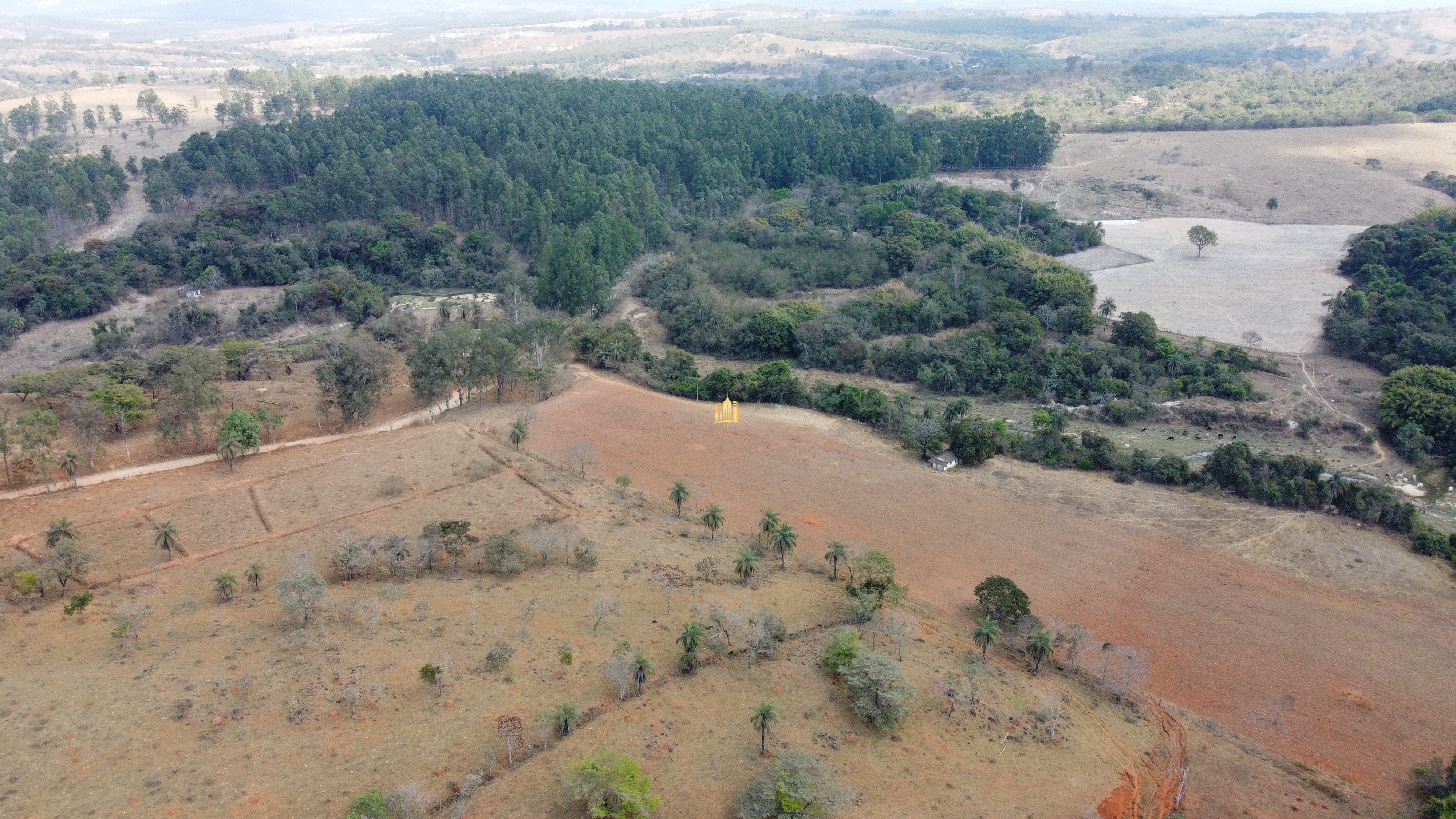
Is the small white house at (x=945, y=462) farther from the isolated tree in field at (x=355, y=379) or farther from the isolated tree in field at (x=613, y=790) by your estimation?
the isolated tree in field at (x=355, y=379)

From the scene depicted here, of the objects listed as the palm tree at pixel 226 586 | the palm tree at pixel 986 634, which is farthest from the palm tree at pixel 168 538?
the palm tree at pixel 986 634

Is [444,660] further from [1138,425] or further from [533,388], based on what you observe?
[1138,425]

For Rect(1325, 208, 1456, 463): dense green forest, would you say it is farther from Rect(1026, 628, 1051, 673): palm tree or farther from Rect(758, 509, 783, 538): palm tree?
Rect(758, 509, 783, 538): palm tree

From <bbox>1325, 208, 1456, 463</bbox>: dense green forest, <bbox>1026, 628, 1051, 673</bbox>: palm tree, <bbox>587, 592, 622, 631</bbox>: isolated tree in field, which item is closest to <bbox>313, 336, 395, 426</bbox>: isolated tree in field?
<bbox>587, 592, 622, 631</bbox>: isolated tree in field

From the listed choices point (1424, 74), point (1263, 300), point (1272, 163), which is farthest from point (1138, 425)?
point (1424, 74)

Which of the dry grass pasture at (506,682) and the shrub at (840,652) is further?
the shrub at (840,652)

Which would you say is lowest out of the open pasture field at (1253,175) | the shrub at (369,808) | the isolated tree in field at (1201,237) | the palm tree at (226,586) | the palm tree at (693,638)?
the palm tree at (226,586)
